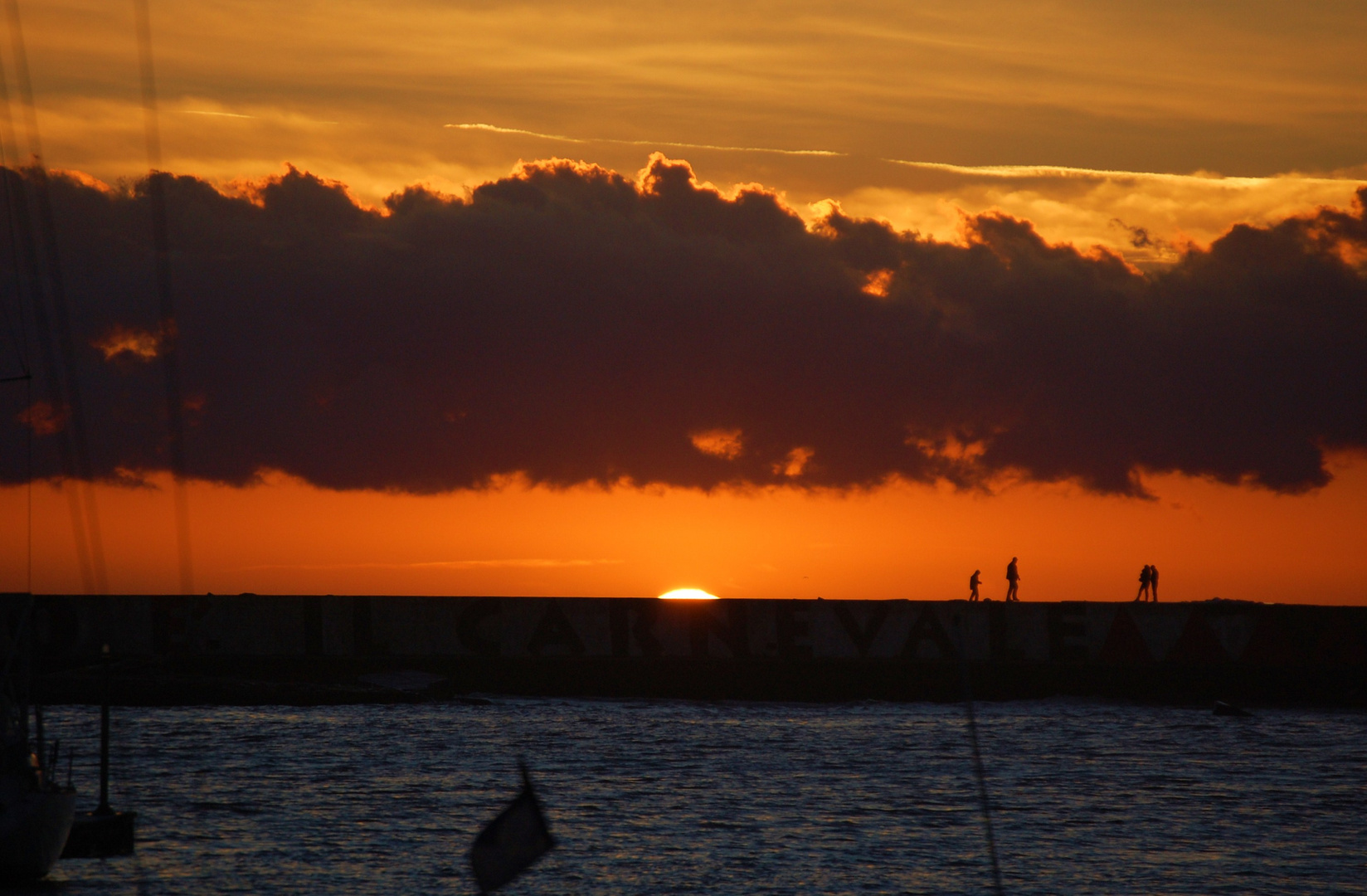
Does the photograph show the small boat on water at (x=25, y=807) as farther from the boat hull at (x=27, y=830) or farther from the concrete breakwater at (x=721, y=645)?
the concrete breakwater at (x=721, y=645)

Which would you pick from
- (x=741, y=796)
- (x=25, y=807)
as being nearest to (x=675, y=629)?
(x=741, y=796)

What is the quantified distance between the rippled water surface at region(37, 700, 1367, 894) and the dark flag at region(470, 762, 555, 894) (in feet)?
8.11

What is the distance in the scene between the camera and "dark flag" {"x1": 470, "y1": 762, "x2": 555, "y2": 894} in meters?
24.4

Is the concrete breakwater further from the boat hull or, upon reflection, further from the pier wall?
the boat hull

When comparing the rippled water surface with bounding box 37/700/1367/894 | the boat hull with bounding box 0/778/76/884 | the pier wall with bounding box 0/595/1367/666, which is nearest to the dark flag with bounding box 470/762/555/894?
the rippled water surface with bounding box 37/700/1367/894

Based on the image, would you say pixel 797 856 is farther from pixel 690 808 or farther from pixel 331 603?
pixel 331 603

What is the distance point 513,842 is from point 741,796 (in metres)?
21.1

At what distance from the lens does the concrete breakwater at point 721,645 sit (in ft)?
255

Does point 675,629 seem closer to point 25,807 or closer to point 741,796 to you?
point 741,796

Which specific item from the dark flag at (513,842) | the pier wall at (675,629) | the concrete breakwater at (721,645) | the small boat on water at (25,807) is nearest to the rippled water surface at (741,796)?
the concrete breakwater at (721,645)

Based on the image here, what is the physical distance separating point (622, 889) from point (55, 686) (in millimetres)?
54551

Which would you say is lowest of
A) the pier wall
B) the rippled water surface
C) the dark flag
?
the rippled water surface

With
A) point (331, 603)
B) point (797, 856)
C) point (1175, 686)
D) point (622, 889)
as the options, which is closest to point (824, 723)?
point (1175, 686)

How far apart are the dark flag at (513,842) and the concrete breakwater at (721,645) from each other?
4275 cm
